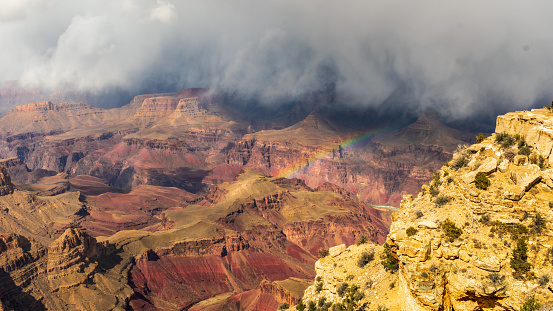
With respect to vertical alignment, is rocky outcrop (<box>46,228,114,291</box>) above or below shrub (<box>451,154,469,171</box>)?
below

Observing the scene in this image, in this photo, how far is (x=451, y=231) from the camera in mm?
24391

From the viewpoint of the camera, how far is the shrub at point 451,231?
952 inches

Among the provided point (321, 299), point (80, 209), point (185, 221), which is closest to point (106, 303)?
point (185, 221)

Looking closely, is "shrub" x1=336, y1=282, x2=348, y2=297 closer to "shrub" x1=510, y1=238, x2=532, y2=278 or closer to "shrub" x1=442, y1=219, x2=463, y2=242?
"shrub" x1=442, y1=219, x2=463, y2=242

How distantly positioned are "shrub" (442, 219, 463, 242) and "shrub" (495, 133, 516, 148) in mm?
7630

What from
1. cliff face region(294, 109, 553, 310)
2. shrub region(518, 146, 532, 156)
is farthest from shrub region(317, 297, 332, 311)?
shrub region(518, 146, 532, 156)

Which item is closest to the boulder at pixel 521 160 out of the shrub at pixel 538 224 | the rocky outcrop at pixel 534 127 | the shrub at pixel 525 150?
the shrub at pixel 525 150

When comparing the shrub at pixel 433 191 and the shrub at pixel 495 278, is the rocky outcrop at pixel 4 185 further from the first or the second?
the shrub at pixel 495 278

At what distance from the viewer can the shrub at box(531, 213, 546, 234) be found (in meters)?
23.5

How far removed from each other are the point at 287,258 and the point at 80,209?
98.6 meters

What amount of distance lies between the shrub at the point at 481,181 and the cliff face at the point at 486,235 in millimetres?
53

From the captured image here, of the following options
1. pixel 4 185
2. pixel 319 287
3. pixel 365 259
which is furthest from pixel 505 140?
pixel 4 185

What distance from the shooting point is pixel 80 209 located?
18925 cm

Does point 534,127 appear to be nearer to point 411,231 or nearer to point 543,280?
point 543,280
